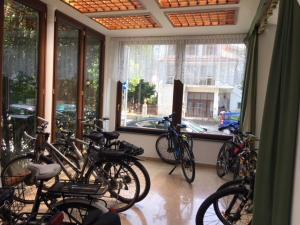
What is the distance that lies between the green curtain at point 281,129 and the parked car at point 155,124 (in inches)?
134

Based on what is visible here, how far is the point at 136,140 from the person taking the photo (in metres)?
5.34

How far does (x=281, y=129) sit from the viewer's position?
5.24ft

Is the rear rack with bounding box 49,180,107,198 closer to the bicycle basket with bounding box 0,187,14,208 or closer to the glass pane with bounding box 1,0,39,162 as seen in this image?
the bicycle basket with bounding box 0,187,14,208

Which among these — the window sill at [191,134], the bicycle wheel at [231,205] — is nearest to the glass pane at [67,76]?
the window sill at [191,134]

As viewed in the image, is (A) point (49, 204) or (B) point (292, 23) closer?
(B) point (292, 23)

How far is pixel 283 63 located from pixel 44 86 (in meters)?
3.06

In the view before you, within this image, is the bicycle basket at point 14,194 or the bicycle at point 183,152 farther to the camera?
the bicycle at point 183,152

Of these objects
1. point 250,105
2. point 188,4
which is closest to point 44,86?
point 188,4

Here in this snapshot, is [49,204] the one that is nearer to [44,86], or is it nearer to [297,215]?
[297,215]

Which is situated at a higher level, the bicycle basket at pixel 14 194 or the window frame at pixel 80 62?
the window frame at pixel 80 62

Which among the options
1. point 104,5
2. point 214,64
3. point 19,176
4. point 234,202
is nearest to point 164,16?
point 104,5

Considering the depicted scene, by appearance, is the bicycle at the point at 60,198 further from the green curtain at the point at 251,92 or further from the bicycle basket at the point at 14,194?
the green curtain at the point at 251,92

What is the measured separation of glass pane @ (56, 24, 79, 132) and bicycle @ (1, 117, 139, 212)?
104 centimetres

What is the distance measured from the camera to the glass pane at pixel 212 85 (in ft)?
15.3
